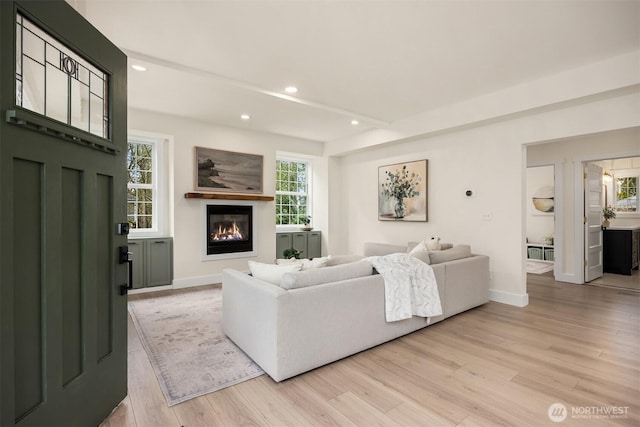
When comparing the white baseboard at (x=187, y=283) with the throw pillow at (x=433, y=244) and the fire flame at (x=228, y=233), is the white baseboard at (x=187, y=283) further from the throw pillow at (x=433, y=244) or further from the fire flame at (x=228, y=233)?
the throw pillow at (x=433, y=244)

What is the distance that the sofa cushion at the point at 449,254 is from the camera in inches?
142

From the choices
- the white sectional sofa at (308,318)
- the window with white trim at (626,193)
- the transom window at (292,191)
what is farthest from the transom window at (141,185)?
the window with white trim at (626,193)

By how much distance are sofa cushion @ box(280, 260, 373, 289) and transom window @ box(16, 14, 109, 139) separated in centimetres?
153

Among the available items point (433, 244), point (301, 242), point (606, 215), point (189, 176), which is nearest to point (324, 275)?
point (433, 244)

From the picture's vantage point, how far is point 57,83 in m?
1.56

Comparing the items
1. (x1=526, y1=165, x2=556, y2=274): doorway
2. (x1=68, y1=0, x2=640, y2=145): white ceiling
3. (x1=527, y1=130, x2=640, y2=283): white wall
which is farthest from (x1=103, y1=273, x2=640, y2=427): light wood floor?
(x1=526, y1=165, x2=556, y2=274): doorway

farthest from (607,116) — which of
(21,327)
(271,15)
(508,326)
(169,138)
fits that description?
(169,138)

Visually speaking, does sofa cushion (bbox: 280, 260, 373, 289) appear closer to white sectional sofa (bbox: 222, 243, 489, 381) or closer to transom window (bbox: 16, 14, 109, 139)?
white sectional sofa (bbox: 222, 243, 489, 381)

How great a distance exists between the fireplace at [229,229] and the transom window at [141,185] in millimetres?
938

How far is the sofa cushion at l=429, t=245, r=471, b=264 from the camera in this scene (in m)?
3.61

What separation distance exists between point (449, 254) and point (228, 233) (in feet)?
12.3

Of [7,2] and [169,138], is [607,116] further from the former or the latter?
[169,138]

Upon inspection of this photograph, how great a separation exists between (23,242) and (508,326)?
4.00m

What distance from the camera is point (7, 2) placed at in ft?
4.02
